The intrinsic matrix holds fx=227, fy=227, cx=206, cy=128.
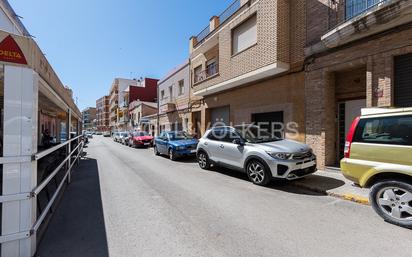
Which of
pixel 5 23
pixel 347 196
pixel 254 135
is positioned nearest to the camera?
pixel 347 196

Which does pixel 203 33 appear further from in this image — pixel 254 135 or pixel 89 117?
pixel 89 117

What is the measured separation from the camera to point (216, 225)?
3.77m

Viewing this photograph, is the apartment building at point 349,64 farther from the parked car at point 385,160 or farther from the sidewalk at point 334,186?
the parked car at point 385,160

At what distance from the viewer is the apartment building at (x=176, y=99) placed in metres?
18.3

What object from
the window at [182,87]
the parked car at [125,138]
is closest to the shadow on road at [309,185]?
the window at [182,87]

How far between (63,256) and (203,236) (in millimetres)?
1863

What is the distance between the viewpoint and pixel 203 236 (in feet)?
11.1

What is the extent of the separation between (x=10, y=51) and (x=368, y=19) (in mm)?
7982

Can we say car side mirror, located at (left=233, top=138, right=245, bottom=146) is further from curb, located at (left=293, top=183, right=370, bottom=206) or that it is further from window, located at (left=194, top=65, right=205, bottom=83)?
window, located at (left=194, top=65, right=205, bottom=83)

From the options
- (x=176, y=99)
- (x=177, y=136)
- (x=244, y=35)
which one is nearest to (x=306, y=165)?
(x=244, y=35)

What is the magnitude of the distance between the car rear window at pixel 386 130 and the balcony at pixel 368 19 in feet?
11.5

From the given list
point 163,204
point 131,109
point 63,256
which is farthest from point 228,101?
point 131,109

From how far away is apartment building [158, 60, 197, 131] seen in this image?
1834cm

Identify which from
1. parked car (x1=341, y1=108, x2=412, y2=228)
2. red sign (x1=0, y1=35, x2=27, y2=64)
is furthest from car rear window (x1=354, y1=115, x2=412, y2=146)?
red sign (x1=0, y1=35, x2=27, y2=64)
